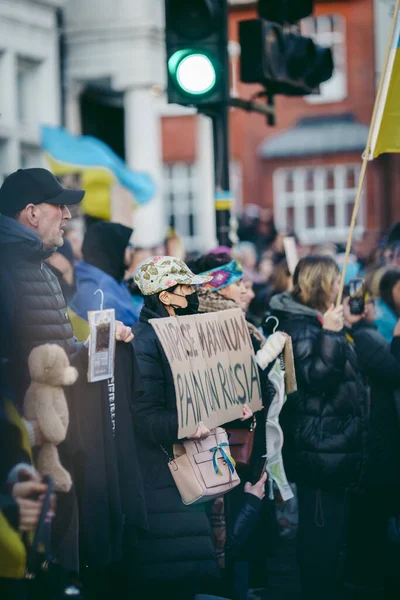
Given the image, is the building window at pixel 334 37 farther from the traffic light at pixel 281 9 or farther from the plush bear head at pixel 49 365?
the plush bear head at pixel 49 365

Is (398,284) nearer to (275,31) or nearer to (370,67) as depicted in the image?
(275,31)

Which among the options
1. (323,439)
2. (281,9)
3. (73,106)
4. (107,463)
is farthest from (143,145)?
(107,463)

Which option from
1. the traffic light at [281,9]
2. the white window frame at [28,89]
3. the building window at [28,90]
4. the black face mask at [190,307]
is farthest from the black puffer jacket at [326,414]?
the building window at [28,90]

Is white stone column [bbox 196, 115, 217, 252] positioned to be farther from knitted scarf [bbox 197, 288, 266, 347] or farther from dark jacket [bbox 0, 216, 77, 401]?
dark jacket [bbox 0, 216, 77, 401]

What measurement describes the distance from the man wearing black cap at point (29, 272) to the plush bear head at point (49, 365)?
34mm

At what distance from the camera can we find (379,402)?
21.0ft

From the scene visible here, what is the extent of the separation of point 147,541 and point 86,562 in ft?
1.64

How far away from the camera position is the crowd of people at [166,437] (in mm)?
3854

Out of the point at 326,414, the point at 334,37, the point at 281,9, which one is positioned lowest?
the point at 326,414

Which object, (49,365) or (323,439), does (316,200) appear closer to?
(323,439)

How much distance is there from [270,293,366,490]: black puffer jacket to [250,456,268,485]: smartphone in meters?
0.23

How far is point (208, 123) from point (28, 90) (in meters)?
8.13

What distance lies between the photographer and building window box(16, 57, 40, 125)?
17.0 metres

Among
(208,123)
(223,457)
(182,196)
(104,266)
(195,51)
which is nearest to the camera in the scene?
(223,457)
